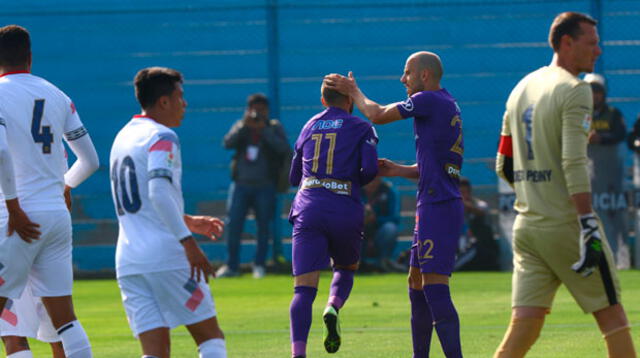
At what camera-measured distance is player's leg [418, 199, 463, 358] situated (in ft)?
24.2

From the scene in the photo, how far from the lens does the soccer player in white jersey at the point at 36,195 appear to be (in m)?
6.95

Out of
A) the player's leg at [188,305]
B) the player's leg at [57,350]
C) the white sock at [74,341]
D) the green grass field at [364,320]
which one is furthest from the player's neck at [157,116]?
the green grass field at [364,320]

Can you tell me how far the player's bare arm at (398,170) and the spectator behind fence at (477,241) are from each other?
865 centimetres

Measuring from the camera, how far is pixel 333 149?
7.92m

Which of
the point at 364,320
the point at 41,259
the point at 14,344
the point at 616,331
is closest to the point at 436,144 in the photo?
the point at 616,331

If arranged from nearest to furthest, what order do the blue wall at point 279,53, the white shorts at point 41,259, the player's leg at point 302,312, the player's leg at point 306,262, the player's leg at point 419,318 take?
the white shorts at point 41,259
the player's leg at point 302,312
the player's leg at point 306,262
the player's leg at point 419,318
the blue wall at point 279,53

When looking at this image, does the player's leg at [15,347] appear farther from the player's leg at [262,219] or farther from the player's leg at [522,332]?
the player's leg at [262,219]

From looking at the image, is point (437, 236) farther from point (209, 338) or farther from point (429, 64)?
point (209, 338)

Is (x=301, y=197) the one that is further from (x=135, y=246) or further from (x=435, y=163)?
(x=135, y=246)

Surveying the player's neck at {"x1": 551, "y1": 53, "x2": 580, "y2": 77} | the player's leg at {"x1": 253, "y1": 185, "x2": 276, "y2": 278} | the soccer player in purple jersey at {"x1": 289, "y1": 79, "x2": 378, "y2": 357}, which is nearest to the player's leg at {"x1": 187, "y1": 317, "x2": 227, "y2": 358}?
the soccer player in purple jersey at {"x1": 289, "y1": 79, "x2": 378, "y2": 357}

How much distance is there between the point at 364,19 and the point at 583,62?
1231 centimetres

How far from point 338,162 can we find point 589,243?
2.42 meters

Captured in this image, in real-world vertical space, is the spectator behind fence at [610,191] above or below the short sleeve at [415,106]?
below

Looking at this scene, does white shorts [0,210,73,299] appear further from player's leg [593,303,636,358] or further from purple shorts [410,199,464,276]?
player's leg [593,303,636,358]
